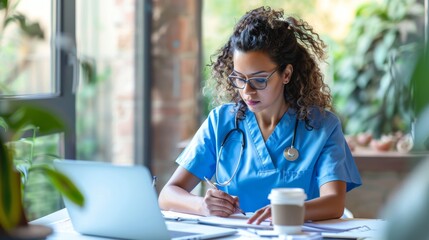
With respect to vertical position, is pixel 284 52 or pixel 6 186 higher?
pixel 284 52

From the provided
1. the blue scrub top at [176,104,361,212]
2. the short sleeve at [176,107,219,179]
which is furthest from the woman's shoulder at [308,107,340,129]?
the short sleeve at [176,107,219,179]

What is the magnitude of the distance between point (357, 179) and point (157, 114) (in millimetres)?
2127

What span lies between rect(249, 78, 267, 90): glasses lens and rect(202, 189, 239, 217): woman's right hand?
1.13 ft

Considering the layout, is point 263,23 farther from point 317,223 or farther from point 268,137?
point 317,223

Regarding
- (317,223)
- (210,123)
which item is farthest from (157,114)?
(317,223)

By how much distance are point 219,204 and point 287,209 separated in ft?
1.17

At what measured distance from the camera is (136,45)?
13.8 ft

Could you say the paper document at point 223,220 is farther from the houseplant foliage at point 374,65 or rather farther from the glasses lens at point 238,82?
the houseplant foliage at point 374,65

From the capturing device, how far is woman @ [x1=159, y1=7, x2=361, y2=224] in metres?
2.29

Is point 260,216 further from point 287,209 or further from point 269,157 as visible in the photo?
point 269,157

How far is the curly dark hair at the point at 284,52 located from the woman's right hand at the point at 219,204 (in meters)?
0.40

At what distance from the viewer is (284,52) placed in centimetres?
237

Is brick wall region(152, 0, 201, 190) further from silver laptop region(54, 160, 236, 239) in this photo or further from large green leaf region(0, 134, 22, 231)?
large green leaf region(0, 134, 22, 231)

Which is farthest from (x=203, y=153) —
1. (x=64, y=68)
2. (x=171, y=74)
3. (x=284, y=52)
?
(x=171, y=74)
